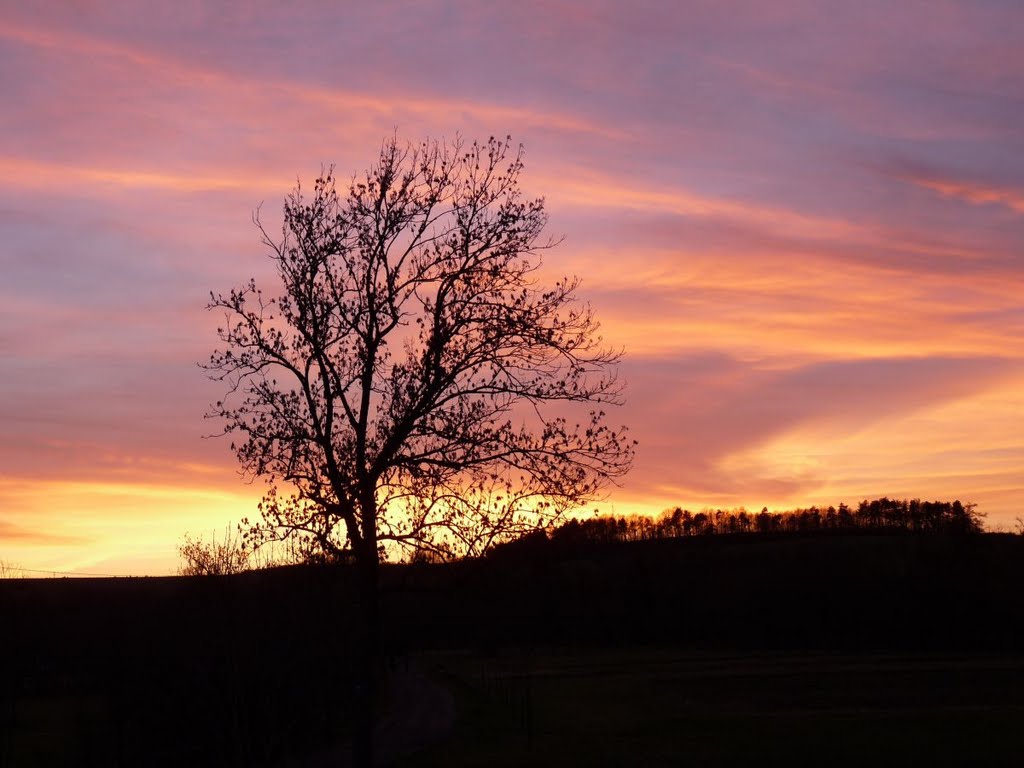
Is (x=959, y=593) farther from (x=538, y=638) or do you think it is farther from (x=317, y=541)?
(x=317, y=541)

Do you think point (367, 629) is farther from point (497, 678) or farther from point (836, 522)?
point (836, 522)

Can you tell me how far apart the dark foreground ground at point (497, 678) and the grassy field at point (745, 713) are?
7.1 inches

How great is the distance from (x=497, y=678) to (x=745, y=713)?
76.6 ft

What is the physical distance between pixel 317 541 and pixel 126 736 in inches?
781

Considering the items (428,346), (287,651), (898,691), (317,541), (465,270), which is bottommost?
(898,691)

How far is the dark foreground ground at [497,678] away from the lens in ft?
101

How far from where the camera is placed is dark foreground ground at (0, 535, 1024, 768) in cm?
3092

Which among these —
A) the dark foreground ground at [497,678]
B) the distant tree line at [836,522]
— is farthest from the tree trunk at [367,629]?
the distant tree line at [836,522]

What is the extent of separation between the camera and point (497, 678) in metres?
67.3

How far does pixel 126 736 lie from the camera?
111 feet

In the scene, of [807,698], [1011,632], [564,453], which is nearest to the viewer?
[564,453]

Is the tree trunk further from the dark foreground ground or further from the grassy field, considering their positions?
the grassy field

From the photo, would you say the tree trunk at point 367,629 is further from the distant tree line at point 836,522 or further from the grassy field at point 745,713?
the distant tree line at point 836,522

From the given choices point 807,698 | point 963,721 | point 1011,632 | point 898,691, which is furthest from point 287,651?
point 1011,632
